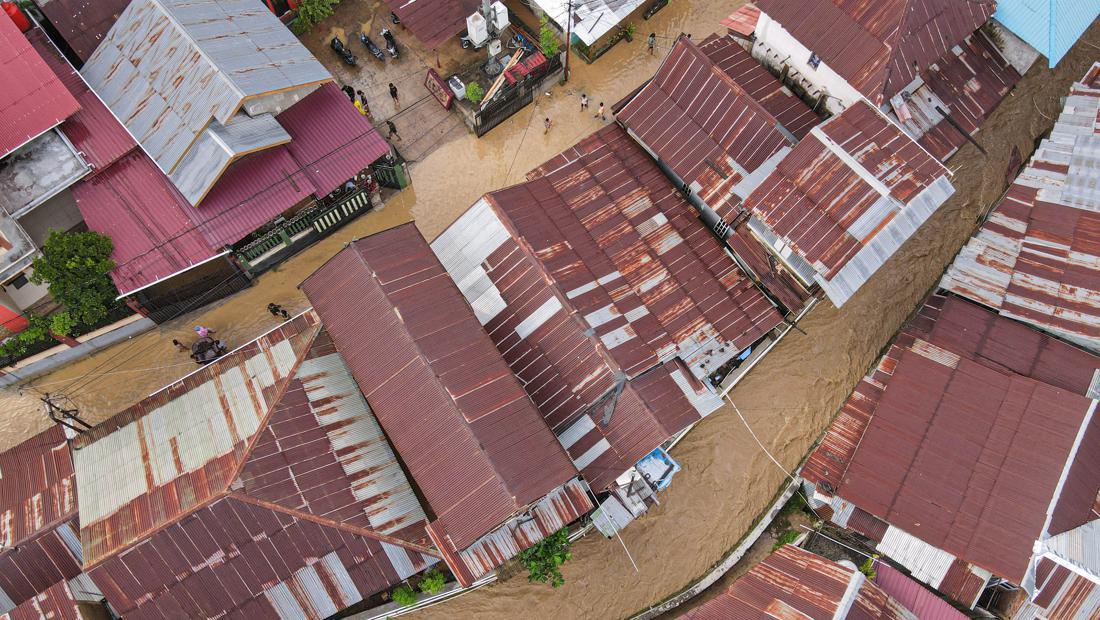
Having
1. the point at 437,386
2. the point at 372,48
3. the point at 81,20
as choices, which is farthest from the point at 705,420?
the point at 81,20

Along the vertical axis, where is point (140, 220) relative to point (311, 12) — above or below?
below

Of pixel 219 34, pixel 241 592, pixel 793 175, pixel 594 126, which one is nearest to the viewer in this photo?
pixel 241 592

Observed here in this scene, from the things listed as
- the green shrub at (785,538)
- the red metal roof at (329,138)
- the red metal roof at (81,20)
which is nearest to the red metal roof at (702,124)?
the red metal roof at (329,138)

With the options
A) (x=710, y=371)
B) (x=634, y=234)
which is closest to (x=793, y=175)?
(x=634, y=234)

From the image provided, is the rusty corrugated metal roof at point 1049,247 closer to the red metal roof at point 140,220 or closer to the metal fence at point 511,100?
the metal fence at point 511,100

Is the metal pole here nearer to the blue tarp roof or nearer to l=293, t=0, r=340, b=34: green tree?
l=293, t=0, r=340, b=34: green tree

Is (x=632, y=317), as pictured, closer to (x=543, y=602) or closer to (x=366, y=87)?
(x=543, y=602)

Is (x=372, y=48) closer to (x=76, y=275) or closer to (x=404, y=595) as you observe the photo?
(x=76, y=275)

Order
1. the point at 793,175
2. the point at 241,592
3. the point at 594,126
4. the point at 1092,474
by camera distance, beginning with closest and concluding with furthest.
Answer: the point at 241,592, the point at 1092,474, the point at 793,175, the point at 594,126
